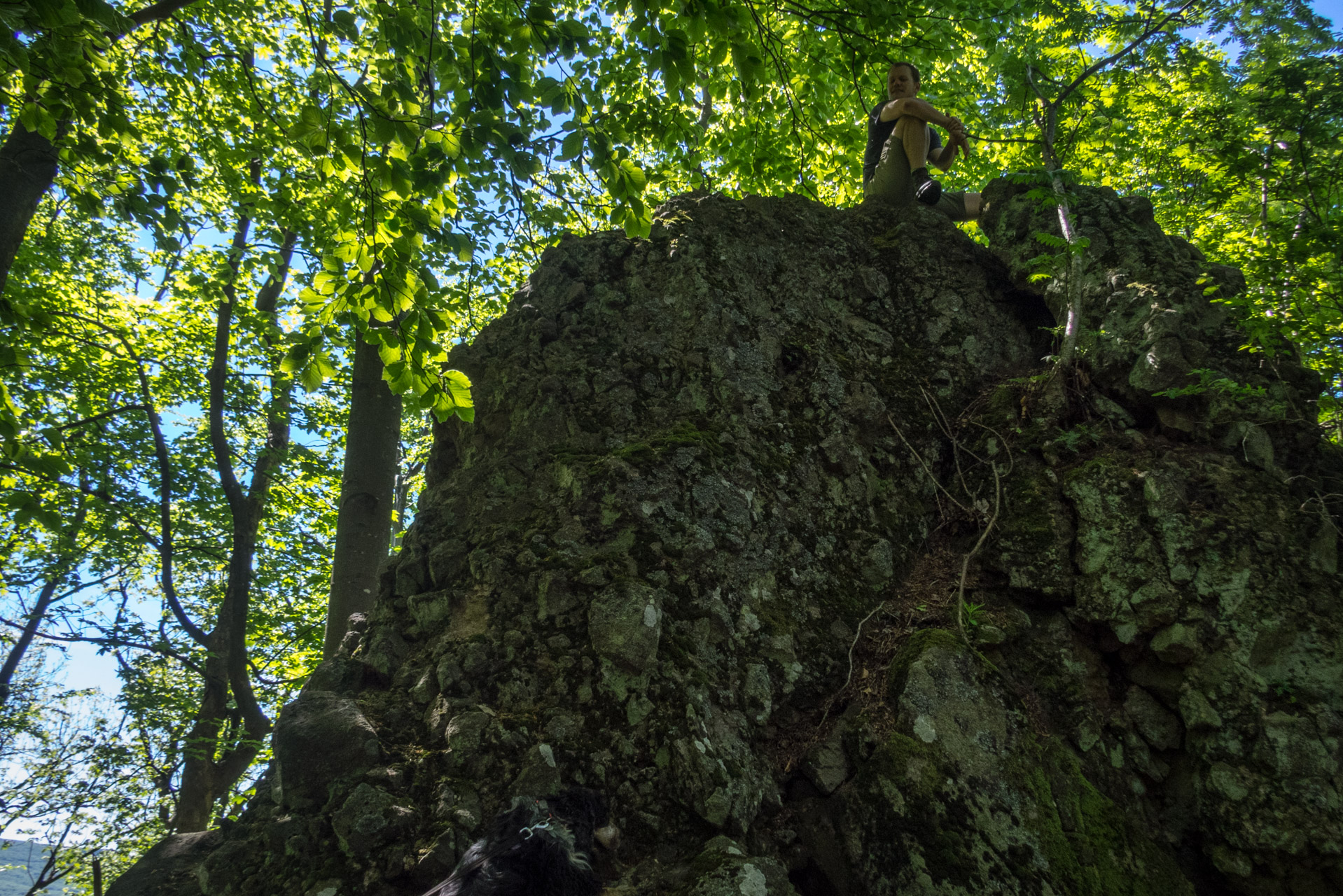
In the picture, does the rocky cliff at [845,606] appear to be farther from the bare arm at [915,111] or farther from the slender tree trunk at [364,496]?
the bare arm at [915,111]

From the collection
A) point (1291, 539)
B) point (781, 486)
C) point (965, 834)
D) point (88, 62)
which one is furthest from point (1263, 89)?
point (88, 62)

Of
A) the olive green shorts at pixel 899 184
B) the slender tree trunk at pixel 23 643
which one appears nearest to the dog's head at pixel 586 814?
the olive green shorts at pixel 899 184

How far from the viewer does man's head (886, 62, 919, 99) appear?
249 inches

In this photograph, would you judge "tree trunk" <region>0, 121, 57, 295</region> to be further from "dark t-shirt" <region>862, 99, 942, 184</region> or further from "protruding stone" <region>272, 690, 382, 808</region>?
"dark t-shirt" <region>862, 99, 942, 184</region>

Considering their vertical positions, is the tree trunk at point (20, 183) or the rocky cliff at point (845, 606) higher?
the tree trunk at point (20, 183)

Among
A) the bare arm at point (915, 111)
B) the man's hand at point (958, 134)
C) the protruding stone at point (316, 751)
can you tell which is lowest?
the protruding stone at point (316, 751)

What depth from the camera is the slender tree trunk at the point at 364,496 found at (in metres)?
5.15

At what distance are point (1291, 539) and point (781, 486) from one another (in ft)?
9.58

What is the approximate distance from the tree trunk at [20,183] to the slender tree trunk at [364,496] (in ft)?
7.09

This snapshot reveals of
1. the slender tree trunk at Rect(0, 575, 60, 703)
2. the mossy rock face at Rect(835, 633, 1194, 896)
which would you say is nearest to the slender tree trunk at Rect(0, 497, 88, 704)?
the slender tree trunk at Rect(0, 575, 60, 703)

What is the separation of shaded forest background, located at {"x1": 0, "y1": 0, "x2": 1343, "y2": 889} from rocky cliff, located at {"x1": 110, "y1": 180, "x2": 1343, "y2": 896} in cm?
71

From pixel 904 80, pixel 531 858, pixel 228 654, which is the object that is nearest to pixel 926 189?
pixel 904 80

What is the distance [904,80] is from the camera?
6328 millimetres

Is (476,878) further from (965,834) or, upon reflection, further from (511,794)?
(965,834)
